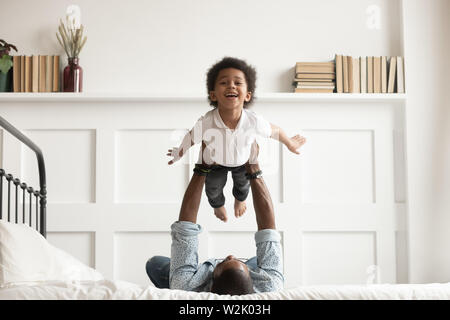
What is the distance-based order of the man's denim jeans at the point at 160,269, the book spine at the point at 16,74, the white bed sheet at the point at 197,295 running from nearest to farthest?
the white bed sheet at the point at 197,295 < the man's denim jeans at the point at 160,269 < the book spine at the point at 16,74

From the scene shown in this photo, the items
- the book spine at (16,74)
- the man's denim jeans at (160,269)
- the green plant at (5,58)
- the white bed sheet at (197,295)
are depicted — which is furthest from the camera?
the book spine at (16,74)

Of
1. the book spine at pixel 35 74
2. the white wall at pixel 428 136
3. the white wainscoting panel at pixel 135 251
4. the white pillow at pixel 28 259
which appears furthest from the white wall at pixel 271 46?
the white pillow at pixel 28 259

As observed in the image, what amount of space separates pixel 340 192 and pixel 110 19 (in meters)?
1.61

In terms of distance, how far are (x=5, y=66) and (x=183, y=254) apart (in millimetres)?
1849

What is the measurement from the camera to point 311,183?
111 inches

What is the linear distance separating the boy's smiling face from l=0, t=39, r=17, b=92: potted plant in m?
1.88

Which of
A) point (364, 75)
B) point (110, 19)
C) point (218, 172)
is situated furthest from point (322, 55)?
point (218, 172)

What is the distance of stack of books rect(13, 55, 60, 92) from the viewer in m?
2.72

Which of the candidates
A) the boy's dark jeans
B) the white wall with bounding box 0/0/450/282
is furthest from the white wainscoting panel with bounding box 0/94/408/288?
the boy's dark jeans

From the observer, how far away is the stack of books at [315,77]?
274 centimetres

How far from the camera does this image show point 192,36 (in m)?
2.84

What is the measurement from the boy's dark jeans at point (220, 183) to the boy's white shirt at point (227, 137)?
66mm

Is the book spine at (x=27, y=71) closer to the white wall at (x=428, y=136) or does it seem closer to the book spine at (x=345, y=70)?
the book spine at (x=345, y=70)

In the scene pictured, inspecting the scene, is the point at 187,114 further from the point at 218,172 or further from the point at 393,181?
the point at 218,172
